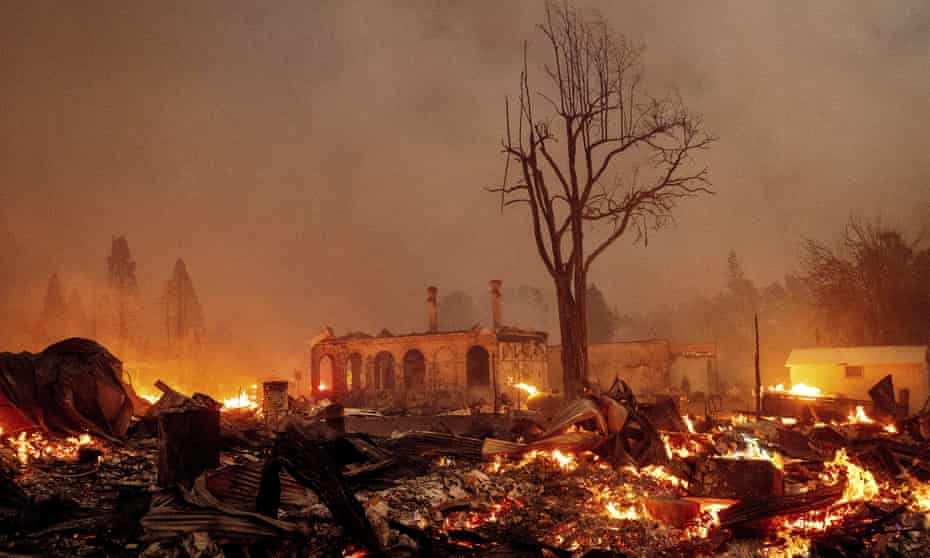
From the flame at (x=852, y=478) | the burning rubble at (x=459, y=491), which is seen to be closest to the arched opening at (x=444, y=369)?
the burning rubble at (x=459, y=491)

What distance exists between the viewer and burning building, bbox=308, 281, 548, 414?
3256cm

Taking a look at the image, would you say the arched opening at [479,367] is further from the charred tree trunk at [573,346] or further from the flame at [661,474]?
the flame at [661,474]

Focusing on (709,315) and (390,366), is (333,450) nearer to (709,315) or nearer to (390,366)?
(390,366)

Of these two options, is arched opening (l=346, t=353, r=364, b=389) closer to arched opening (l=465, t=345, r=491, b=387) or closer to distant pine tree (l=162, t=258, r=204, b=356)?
arched opening (l=465, t=345, r=491, b=387)

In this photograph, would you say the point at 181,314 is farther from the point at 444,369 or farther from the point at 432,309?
the point at 444,369

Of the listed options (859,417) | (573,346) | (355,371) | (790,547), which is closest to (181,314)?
(355,371)

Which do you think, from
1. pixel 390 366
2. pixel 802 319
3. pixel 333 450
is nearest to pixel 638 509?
pixel 333 450

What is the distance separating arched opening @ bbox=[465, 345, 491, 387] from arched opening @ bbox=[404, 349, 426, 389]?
355cm

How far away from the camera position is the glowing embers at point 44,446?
330 inches

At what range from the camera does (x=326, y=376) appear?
4875cm

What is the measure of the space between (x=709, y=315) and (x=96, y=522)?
74.5 m

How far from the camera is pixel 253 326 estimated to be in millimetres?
77438

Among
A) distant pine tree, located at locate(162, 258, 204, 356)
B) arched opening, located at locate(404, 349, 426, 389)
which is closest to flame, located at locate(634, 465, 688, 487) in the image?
arched opening, located at locate(404, 349, 426, 389)

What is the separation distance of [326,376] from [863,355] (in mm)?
37201
